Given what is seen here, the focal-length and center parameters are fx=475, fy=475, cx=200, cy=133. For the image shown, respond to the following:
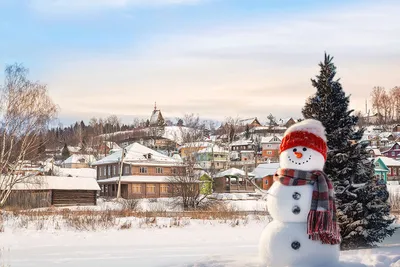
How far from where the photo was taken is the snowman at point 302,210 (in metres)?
7.72

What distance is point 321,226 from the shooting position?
7.62m

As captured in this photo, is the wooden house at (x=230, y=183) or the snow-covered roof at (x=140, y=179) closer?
the snow-covered roof at (x=140, y=179)

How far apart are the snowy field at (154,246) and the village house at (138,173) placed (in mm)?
29850

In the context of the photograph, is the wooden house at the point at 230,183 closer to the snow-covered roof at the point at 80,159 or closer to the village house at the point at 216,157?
the village house at the point at 216,157

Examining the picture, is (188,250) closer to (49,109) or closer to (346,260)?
(346,260)

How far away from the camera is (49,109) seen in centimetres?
3341

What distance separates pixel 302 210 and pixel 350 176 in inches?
162

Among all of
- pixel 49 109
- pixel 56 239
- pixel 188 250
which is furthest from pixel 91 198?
pixel 188 250

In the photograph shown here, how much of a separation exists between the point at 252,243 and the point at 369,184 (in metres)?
6.19

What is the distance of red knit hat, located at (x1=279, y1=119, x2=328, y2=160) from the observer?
8.14 m

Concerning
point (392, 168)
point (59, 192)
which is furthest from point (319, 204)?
point (392, 168)

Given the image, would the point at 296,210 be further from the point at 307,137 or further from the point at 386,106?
the point at 386,106

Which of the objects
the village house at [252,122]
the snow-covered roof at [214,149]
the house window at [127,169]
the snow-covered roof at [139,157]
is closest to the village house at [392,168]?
the snow-covered roof at [214,149]

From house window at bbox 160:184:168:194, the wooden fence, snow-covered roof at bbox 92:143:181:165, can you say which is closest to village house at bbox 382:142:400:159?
snow-covered roof at bbox 92:143:181:165
